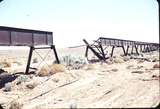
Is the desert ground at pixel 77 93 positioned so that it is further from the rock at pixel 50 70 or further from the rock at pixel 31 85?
the rock at pixel 50 70

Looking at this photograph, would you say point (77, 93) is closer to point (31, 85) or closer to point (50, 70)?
point (31, 85)

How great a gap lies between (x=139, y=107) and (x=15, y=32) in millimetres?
9997

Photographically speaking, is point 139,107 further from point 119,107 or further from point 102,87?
point 102,87

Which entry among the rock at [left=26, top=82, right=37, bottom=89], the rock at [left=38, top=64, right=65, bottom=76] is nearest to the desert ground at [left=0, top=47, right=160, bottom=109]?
the rock at [left=26, top=82, right=37, bottom=89]

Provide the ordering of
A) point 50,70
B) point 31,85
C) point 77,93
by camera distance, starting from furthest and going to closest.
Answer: point 50,70 → point 31,85 → point 77,93

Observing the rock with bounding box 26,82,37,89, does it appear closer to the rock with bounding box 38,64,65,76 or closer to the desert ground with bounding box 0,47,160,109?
the desert ground with bounding box 0,47,160,109

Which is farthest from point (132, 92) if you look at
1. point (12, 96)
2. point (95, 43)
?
point (95, 43)

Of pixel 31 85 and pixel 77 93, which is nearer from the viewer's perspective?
pixel 77 93

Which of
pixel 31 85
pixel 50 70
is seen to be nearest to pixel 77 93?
pixel 31 85

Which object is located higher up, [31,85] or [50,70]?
[50,70]

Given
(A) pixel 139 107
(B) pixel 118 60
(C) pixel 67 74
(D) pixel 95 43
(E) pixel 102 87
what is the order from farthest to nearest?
1. (D) pixel 95 43
2. (B) pixel 118 60
3. (C) pixel 67 74
4. (E) pixel 102 87
5. (A) pixel 139 107

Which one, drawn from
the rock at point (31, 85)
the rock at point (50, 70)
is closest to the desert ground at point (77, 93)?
the rock at point (31, 85)

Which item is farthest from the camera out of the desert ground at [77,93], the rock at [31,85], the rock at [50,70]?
the rock at [50,70]

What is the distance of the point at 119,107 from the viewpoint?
7594 millimetres
